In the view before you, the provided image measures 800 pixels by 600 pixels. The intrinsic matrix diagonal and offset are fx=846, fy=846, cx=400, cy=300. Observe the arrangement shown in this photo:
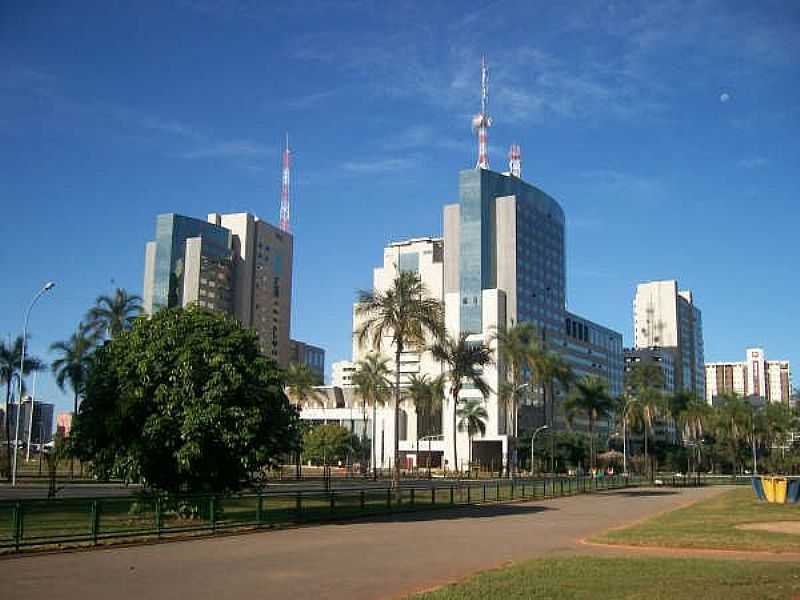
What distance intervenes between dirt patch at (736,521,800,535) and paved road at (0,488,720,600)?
17.1ft

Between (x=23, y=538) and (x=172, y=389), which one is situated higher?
(x=172, y=389)

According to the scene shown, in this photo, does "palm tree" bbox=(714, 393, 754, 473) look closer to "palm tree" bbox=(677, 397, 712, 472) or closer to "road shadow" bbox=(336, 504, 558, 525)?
"palm tree" bbox=(677, 397, 712, 472)

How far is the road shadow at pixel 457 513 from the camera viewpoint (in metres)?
32.3

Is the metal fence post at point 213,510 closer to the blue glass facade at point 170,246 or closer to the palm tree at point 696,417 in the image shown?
the palm tree at point 696,417

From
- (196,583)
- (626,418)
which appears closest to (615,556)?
(196,583)

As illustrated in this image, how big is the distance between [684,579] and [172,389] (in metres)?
17.4

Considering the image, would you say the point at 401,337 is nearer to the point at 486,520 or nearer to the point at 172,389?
the point at 486,520

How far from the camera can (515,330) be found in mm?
81375

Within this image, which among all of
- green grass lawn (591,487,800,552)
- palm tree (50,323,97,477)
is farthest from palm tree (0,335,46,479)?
green grass lawn (591,487,800,552)

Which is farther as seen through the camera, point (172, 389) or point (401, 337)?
point (401, 337)

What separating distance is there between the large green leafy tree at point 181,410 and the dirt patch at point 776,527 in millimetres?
16084

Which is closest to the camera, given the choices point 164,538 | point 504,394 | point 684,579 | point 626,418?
point 684,579

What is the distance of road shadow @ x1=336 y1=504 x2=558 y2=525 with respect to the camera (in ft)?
106

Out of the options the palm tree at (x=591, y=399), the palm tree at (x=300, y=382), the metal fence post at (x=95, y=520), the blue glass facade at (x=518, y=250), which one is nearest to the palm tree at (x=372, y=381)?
the palm tree at (x=300, y=382)
